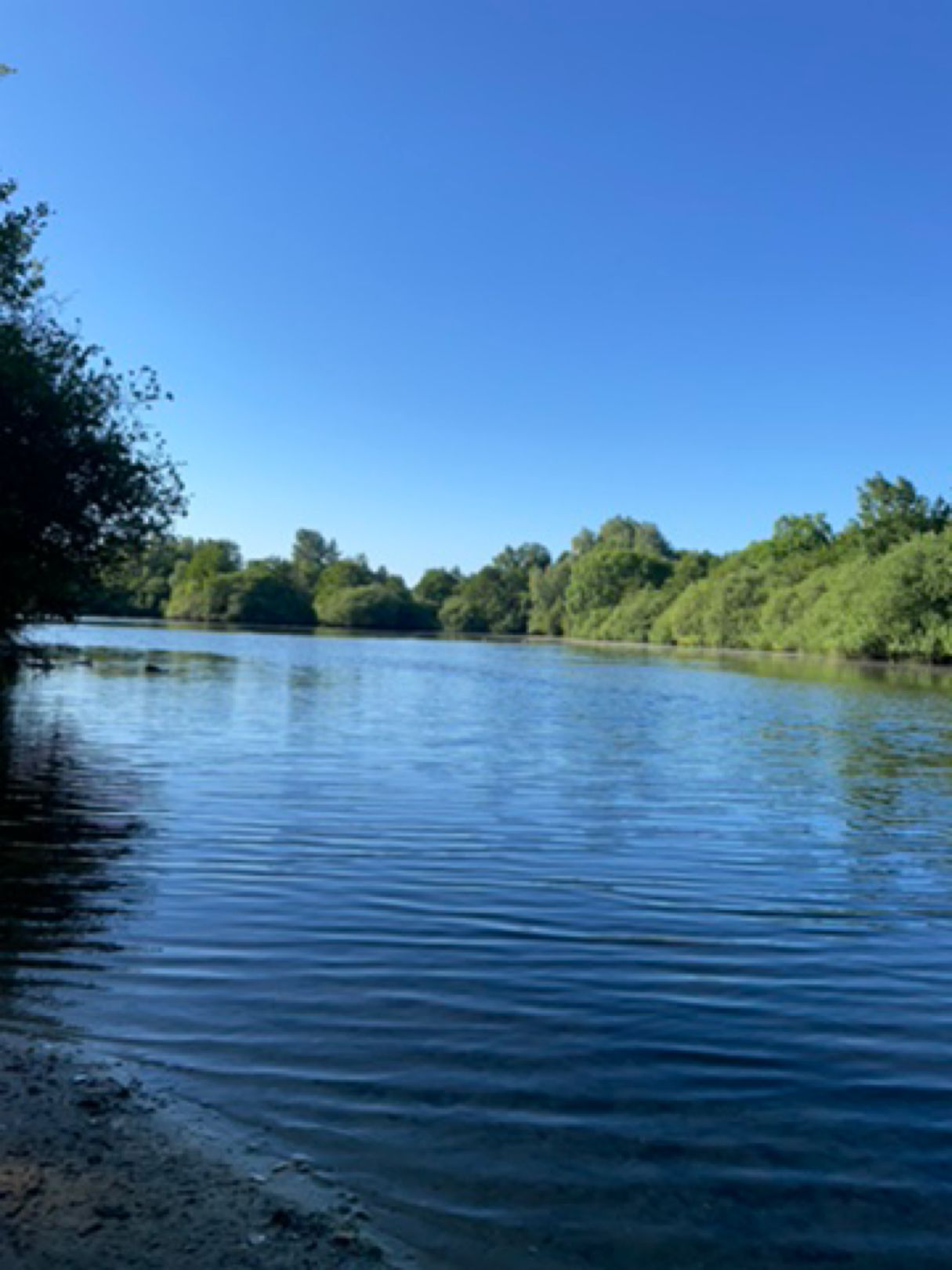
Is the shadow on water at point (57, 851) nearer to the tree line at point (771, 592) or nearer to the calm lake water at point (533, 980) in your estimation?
the calm lake water at point (533, 980)

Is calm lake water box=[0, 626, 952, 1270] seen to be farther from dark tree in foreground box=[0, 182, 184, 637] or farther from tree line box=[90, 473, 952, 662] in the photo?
tree line box=[90, 473, 952, 662]

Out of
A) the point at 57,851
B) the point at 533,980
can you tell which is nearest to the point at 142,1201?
the point at 533,980

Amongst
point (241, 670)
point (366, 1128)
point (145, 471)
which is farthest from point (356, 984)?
point (241, 670)

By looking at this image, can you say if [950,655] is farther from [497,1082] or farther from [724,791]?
[497,1082]

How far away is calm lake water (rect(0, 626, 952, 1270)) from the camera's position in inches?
188

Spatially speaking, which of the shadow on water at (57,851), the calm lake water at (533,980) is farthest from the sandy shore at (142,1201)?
the shadow on water at (57,851)

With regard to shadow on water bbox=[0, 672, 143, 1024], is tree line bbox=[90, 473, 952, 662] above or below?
above

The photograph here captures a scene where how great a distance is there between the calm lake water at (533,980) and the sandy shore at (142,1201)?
1.15 feet

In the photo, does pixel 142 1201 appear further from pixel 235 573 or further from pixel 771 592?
pixel 235 573

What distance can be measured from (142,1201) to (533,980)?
13.9 ft

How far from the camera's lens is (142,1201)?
4.17 meters

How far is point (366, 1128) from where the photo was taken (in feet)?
17.2

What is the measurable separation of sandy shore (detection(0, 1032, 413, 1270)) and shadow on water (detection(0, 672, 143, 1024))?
2.02m

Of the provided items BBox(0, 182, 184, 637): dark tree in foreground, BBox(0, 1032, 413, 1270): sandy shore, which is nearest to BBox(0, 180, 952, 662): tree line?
BBox(0, 182, 184, 637): dark tree in foreground
